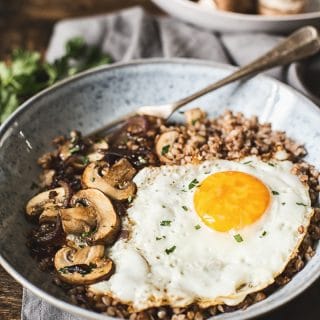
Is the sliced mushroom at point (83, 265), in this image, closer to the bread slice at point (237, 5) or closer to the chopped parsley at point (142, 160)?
the chopped parsley at point (142, 160)

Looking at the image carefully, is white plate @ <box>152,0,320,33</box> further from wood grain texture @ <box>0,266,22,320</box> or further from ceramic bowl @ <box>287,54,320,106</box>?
wood grain texture @ <box>0,266,22,320</box>

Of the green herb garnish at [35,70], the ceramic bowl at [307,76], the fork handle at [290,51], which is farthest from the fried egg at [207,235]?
the green herb garnish at [35,70]

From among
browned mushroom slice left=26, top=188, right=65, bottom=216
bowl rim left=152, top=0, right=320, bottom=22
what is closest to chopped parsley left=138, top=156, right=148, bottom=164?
browned mushroom slice left=26, top=188, right=65, bottom=216

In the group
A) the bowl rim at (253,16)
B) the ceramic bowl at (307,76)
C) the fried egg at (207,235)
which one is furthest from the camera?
Result: the bowl rim at (253,16)

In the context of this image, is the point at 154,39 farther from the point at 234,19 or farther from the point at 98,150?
the point at 98,150

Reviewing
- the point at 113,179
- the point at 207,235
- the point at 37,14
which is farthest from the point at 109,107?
the point at 37,14

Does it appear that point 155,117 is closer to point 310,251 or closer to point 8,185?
point 8,185
